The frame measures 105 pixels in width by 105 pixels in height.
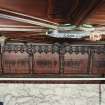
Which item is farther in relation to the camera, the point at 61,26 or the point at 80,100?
the point at 80,100

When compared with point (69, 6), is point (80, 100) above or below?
below

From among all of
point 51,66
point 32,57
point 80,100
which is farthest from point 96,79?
point 32,57

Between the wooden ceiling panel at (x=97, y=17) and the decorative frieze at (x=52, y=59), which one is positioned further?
the decorative frieze at (x=52, y=59)

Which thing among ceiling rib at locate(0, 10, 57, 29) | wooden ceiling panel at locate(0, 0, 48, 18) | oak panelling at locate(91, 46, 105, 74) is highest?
→ wooden ceiling panel at locate(0, 0, 48, 18)

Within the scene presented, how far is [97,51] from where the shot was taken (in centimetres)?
418

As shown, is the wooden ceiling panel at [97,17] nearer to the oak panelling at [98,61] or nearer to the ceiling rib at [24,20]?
the ceiling rib at [24,20]

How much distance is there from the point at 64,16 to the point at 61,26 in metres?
0.34

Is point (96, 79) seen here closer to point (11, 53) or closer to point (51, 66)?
point (51, 66)

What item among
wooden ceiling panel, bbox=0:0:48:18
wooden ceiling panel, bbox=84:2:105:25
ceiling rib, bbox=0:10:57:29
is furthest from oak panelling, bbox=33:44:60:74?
wooden ceiling panel, bbox=0:0:48:18

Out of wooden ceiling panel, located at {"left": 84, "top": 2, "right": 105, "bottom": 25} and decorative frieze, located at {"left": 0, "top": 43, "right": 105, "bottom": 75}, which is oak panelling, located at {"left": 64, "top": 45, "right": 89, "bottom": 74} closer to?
decorative frieze, located at {"left": 0, "top": 43, "right": 105, "bottom": 75}

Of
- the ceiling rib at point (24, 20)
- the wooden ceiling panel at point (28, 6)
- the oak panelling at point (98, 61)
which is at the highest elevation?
the wooden ceiling panel at point (28, 6)

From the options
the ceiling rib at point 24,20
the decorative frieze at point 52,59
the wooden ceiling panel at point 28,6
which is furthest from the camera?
the decorative frieze at point 52,59

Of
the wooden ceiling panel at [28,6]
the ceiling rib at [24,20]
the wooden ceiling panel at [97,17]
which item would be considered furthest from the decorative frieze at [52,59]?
the wooden ceiling panel at [28,6]

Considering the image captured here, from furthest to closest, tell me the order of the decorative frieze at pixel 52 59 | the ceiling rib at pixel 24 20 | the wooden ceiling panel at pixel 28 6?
the decorative frieze at pixel 52 59 → the ceiling rib at pixel 24 20 → the wooden ceiling panel at pixel 28 6
